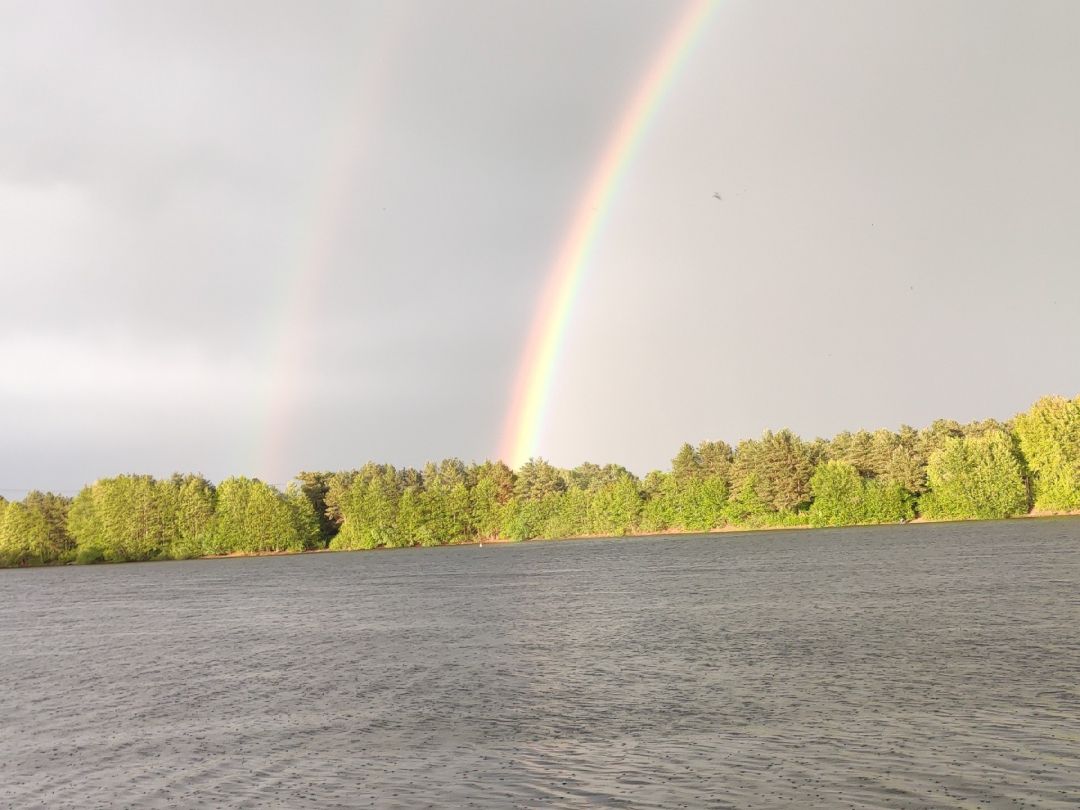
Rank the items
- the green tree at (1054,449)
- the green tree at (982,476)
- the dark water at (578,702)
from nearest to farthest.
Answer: the dark water at (578,702), the green tree at (1054,449), the green tree at (982,476)

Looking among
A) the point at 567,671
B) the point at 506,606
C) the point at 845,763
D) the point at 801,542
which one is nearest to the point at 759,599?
the point at 506,606

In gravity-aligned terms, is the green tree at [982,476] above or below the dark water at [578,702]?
above

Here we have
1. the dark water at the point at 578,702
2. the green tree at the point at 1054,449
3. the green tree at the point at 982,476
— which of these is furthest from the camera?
the green tree at the point at 982,476

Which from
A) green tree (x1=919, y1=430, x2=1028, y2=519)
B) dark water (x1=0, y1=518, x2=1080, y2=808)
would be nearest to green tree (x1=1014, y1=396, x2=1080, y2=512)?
green tree (x1=919, y1=430, x2=1028, y2=519)

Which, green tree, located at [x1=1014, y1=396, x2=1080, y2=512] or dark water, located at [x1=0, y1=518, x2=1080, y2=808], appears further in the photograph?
green tree, located at [x1=1014, y1=396, x2=1080, y2=512]

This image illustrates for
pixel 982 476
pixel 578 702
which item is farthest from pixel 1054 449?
pixel 578 702

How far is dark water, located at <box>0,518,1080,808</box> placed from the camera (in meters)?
25.0

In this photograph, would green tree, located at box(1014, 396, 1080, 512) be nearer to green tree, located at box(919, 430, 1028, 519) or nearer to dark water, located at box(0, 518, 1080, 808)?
green tree, located at box(919, 430, 1028, 519)

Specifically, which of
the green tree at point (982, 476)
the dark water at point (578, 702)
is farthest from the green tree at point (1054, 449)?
the dark water at point (578, 702)

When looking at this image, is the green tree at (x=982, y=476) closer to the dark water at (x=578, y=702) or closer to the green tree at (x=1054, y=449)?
the green tree at (x=1054, y=449)

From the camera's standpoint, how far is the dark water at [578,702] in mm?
24984

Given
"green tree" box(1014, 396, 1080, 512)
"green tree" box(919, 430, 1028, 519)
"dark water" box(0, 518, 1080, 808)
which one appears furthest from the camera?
"green tree" box(919, 430, 1028, 519)

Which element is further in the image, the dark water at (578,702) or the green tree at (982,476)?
Answer: the green tree at (982,476)

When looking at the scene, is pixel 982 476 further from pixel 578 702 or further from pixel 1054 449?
pixel 578 702
